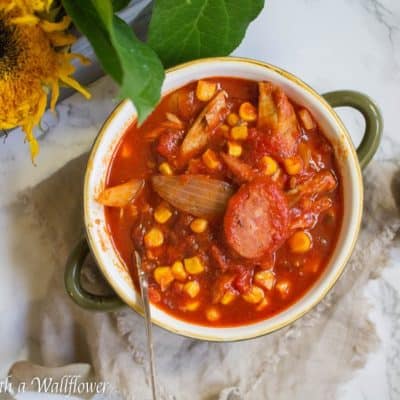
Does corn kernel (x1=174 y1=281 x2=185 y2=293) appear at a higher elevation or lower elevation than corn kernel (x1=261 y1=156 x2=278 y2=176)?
lower

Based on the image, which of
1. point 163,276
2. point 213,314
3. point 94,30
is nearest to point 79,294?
point 163,276

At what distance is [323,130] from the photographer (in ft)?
5.41

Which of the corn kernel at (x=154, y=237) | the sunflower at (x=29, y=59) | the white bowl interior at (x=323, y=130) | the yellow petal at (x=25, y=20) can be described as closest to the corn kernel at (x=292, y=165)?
the white bowl interior at (x=323, y=130)

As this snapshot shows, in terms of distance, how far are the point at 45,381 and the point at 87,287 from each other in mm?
277

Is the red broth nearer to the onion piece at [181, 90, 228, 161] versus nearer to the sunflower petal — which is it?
the onion piece at [181, 90, 228, 161]

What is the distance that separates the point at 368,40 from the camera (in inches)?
76.0

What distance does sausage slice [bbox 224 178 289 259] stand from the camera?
1.58 metres

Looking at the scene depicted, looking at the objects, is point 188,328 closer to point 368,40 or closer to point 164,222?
point 164,222

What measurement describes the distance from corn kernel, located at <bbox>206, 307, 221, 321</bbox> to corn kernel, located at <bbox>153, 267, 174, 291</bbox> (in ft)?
0.40

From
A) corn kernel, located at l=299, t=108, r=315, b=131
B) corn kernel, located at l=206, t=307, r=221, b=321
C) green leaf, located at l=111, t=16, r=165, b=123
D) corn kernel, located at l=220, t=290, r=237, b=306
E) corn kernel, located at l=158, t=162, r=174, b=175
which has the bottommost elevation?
corn kernel, located at l=206, t=307, r=221, b=321

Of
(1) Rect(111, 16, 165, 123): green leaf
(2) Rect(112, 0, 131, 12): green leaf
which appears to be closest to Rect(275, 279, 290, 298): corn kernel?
(1) Rect(111, 16, 165, 123): green leaf

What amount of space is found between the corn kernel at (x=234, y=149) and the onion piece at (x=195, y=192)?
0.24ft

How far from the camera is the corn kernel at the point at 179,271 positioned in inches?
64.3

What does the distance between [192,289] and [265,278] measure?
178mm
